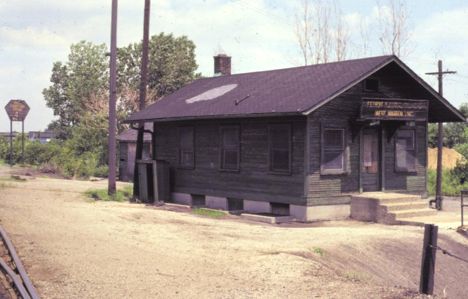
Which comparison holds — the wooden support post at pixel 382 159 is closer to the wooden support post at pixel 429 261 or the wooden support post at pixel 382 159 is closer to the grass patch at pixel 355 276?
the grass patch at pixel 355 276

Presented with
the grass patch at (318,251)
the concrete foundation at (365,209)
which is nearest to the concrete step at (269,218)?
the concrete foundation at (365,209)

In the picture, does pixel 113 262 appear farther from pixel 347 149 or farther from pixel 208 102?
pixel 208 102

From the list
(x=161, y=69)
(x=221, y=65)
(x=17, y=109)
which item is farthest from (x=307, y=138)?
(x=161, y=69)

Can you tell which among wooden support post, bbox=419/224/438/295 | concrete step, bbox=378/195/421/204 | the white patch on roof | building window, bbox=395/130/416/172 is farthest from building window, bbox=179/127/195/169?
wooden support post, bbox=419/224/438/295

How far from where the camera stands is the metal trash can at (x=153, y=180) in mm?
23141

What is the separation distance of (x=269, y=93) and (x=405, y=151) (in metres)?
4.96

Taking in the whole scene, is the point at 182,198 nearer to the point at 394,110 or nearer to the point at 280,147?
the point at 280,147

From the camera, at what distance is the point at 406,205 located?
62.5 feet

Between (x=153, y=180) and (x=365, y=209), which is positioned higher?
(x=153, y=180)

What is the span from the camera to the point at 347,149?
1938 cm

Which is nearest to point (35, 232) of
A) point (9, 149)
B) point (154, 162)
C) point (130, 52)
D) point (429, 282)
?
point (429, 282)

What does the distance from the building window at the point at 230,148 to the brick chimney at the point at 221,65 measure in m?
8.15

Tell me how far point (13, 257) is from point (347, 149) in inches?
463

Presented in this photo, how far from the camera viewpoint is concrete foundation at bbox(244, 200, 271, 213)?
19.8m
